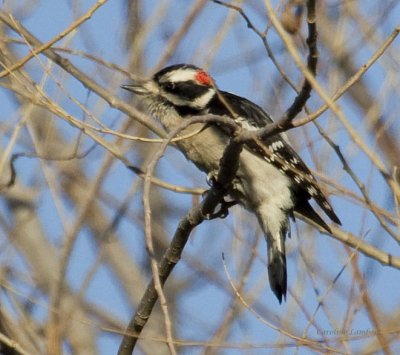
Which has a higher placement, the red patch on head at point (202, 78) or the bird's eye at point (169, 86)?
the red patch on head at point (202, 78)

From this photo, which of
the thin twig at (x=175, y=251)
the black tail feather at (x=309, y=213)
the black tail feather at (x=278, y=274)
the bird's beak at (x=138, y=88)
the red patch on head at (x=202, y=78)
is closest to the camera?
the thin twig at (x=175, y=251)

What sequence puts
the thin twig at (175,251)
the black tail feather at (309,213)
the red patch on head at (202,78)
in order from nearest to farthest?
1. the thin twig at (175,251)
2. the black tail feather at (309,213)
3. the red patch on head at (202,78)

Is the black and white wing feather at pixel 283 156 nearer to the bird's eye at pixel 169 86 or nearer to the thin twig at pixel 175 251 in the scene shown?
the bird's eye at pixel 169 86

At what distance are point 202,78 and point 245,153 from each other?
439 mm

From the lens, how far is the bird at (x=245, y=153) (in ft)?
14.5

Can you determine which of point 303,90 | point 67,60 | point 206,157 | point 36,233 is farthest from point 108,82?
point 303,90

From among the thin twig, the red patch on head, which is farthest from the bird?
the thin twig

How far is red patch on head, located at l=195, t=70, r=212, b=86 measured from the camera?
4645mm

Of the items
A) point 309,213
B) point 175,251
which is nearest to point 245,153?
point 309,213

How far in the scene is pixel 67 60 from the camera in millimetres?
4711

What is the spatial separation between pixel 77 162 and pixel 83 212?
4.17 feet

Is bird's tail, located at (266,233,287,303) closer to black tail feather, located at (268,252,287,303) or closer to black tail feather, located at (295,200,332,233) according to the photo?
black tail feather, located at (268,252,287,303)

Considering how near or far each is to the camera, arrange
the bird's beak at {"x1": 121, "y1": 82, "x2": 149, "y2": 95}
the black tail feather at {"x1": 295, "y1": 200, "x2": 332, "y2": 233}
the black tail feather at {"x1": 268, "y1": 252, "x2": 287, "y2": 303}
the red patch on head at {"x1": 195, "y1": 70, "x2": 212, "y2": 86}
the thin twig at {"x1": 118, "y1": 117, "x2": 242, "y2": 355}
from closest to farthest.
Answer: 1. the thin twig at {"x1": 118, "y1": 117, "x2": 242, "y2": 355}
2. the black tail feather at {"x1": 295, "y1": 200, "x2": 332, "y2": 233}
3. the black tail feather at {"x1": 268, "y1": 252, "x2": 287, "y2": 303}
4. the bird's beak at {"x1": 121, "y1": 82, "x2": 149, "y2": 95}
5. the red patch on head at {"x1": 195, "y1": 70, "x2": 212, "y2": 86}

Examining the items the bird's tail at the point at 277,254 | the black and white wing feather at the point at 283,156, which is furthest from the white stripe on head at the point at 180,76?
the bird's tail at the point at 277,254
